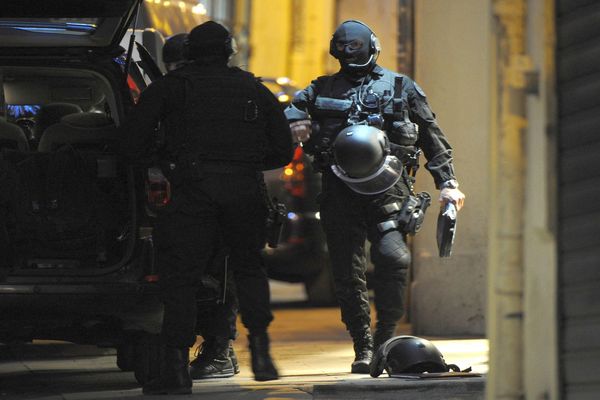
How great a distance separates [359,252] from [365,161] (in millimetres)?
605

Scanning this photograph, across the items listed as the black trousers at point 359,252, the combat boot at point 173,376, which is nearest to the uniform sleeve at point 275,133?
the black trousers at point 359,252

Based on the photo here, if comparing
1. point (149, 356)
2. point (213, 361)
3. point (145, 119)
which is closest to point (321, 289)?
point (213, 361)

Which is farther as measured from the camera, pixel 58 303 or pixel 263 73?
pixel 263 73

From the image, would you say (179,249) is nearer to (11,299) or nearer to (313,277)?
(11,299)

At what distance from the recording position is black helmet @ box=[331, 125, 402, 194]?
26.8 ft

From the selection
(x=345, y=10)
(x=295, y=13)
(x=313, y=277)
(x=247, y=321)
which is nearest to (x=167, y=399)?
(x=247, y=321)

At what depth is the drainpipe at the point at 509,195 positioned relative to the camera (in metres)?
5.15

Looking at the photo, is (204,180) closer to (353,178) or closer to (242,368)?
(353,178)

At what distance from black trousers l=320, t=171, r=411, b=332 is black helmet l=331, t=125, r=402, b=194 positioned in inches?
4.4

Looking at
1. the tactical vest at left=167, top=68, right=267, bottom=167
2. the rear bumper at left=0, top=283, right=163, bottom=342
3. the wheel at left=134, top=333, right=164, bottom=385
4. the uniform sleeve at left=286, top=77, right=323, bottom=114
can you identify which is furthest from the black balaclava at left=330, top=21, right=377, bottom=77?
the wheel at left=134, top=333, right=164, bottom=385

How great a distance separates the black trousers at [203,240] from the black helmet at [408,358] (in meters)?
0.71

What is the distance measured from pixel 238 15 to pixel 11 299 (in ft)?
79.9

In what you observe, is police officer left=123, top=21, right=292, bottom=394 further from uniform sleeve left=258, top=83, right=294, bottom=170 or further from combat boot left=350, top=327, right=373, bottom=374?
combat boot left=350, top=327, right=373, bottom=374

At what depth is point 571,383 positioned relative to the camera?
203 inches
